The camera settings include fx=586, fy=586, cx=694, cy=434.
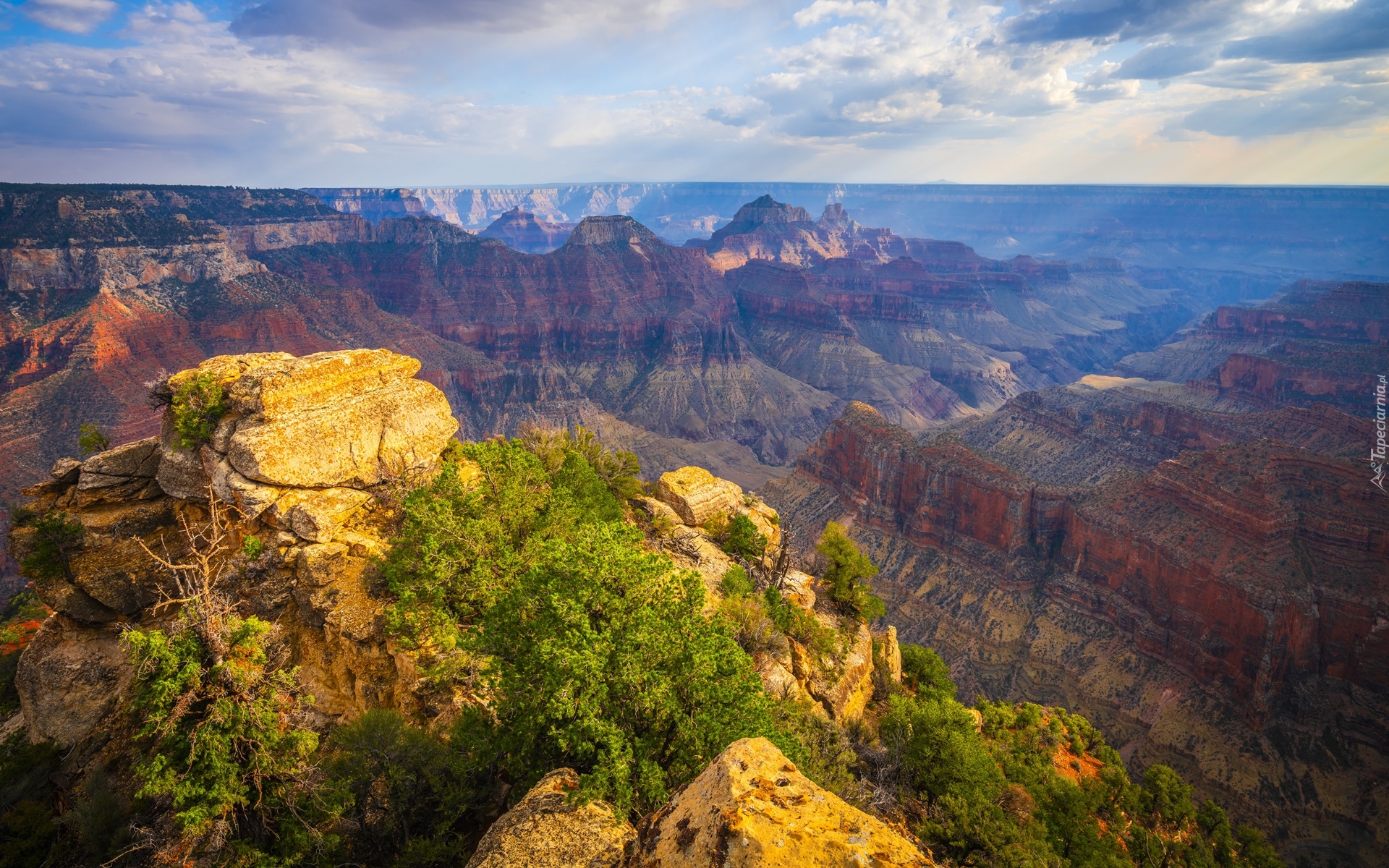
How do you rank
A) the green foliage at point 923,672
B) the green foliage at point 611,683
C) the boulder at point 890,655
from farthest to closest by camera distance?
the green foliage at point 923,672, the boulder at point 890,655, the green foliage at point 611,683

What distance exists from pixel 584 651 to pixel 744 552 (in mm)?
22101

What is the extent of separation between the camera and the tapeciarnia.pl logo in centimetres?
5269

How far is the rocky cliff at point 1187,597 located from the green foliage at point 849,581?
1364 inches

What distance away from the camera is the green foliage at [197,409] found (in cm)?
2092

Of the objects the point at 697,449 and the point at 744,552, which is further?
the point at 697,449

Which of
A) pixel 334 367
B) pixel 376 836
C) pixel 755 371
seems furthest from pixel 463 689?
pixel 755 371

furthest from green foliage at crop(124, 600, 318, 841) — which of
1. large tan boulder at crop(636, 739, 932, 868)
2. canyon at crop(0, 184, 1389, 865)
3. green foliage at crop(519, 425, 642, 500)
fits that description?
green foliage at crop(519, 425, 642, 500)

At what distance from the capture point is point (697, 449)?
128 metres

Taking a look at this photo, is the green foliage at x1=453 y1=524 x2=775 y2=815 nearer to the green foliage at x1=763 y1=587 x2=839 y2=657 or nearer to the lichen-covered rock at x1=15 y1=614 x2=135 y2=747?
the green foliage at x1=763 y1=587 x2=839 y2=657

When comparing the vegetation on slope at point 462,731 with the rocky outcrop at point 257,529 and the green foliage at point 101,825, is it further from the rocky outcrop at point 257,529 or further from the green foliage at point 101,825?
the rocky outcrop at point 257,529

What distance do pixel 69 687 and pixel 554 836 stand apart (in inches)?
726

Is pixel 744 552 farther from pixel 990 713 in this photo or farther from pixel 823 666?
pixel 990 713

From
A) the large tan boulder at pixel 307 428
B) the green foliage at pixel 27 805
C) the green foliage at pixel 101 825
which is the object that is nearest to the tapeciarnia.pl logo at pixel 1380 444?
the large tan boulder at pixel 307 428

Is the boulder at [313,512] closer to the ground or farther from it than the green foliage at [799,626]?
farther from it
